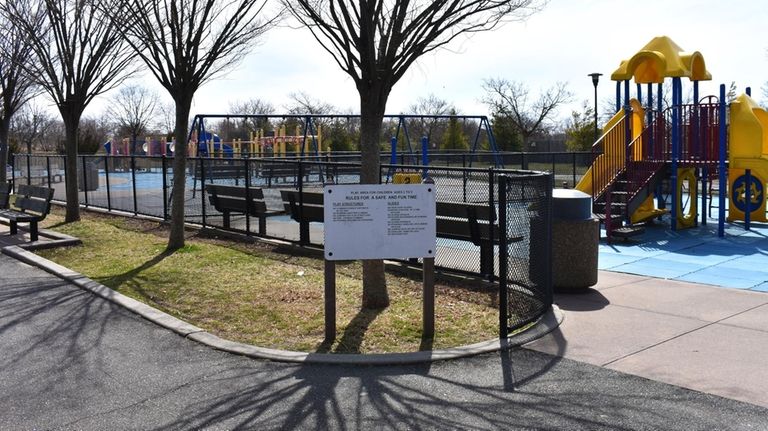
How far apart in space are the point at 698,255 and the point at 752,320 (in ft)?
15.6

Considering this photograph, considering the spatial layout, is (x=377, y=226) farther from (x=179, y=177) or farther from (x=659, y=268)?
(x=179, y=177)

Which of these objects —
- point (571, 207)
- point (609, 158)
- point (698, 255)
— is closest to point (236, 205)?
point (571, 207)

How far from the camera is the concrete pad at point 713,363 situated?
499 cm

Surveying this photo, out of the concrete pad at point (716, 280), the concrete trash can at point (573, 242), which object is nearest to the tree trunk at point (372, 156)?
the concrete trash can at point (573, 242)

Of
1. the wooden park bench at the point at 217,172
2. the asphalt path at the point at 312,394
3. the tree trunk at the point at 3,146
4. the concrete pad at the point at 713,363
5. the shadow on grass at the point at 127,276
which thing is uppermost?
the tree trunk at the point at 3,146

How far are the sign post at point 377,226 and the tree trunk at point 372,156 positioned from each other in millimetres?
954

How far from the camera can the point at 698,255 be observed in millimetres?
11375

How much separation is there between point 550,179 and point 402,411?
3186mm

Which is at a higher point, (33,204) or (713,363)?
(33,204)

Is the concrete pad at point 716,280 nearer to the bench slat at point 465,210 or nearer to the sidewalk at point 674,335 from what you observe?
the sidewalk at point 674,335

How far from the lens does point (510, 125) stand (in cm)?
5406

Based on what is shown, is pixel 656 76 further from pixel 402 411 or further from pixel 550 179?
pixel 402 411

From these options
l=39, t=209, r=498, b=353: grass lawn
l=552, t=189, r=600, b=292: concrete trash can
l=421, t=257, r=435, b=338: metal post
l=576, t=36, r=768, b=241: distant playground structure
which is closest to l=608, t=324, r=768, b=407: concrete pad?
l=39, t=209, r=498, b=353: grass lawn

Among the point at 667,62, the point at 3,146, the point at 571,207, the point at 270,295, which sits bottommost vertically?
the point at 270,295
